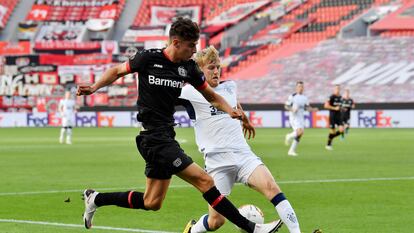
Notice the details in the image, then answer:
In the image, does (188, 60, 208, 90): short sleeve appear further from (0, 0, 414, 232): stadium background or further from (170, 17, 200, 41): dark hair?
(0, 0, 414, 232): stadium background

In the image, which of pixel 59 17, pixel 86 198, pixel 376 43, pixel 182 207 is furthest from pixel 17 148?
pixel 59 17

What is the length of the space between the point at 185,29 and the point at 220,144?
152 cm

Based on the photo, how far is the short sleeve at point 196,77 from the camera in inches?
368

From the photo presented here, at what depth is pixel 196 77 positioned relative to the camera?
30.7ft

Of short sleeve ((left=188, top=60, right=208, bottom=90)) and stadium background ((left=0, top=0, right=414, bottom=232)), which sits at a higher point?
short sleeve ((left=188, top=60, right=208, bottom=90))

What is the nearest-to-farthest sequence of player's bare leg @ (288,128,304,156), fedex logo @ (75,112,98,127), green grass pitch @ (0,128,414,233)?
green grass pitch @ (0,128,414,233) → player's bare leg @ (288,128,304,156) → fedex logo @ (75,112,98,127)

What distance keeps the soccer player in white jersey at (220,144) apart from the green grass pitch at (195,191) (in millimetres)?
1527

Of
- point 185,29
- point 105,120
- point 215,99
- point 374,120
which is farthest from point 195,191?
point 105,120

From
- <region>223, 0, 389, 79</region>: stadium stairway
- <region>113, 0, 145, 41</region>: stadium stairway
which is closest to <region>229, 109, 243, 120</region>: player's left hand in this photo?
<region>223, 0, 389, 79</region>: stadium stairway

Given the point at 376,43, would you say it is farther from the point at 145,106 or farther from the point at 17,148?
the point at 145,106

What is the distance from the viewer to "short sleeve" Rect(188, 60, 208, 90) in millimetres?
9344

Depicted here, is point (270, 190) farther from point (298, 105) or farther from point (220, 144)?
point (298, 105)

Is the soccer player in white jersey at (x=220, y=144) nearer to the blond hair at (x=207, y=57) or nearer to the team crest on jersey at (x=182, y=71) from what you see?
the blond hair at (x=207, y=57)

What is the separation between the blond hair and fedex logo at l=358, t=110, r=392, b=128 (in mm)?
43266
